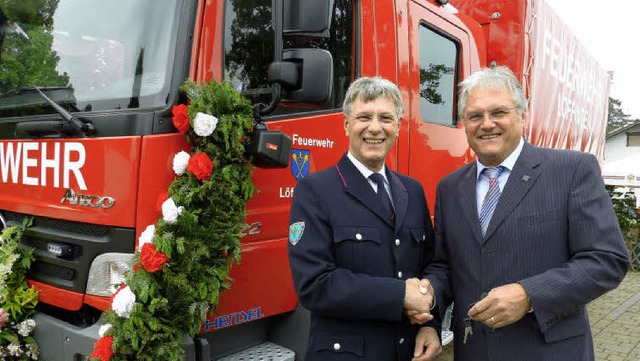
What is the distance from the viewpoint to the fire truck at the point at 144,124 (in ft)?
6.61

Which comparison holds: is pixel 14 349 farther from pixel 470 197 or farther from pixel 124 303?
pixel 470 197

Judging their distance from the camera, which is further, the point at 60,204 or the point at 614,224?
the point at 60,204

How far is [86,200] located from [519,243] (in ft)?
5.28

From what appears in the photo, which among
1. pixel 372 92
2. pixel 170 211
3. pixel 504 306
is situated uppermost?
pixel 372 92

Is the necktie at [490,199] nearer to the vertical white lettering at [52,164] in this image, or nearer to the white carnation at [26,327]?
the vertical white lettering at [52,164]

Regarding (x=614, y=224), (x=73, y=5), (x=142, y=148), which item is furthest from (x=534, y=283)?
(x=73, y=5)

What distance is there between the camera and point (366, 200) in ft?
5.72

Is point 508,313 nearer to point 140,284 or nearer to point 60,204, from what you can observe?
point 140,284

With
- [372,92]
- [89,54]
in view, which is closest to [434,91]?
[372,92]

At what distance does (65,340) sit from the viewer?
210 centimetres

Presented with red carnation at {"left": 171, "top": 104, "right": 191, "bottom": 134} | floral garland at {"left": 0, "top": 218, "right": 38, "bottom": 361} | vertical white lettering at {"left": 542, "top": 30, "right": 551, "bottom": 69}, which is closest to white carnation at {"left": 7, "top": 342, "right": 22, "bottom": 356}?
floral garland at {"left": 0, "top": 218, "right": 38, "bottom": 361}

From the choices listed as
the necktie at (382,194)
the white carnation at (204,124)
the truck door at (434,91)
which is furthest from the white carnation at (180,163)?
the truck door at (434,91)

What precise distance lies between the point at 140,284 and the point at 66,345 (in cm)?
50

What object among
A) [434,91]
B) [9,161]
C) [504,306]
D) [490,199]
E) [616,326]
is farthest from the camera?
[616,326]
